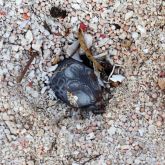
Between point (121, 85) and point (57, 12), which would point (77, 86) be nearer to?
point (121, 85)

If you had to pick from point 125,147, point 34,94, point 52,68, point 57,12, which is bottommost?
point 125,147

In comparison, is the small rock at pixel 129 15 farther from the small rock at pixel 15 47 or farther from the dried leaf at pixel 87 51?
the small rock at pixel 15 47

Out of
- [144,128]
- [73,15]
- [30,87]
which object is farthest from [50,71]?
[144,128]

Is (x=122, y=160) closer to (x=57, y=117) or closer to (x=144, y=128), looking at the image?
(x=144, y=128)

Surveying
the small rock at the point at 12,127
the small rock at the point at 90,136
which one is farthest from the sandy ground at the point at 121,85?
the small rock at the point at 12,127

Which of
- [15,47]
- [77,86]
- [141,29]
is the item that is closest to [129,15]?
[141,29]

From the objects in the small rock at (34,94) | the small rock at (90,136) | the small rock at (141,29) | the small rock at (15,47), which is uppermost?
the small rock at (141,29)

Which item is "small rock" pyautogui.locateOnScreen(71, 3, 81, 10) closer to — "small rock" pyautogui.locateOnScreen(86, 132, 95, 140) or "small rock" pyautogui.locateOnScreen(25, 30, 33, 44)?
"small rock" pyautogui.locateOnScreen(25, 30, 33, 44)
